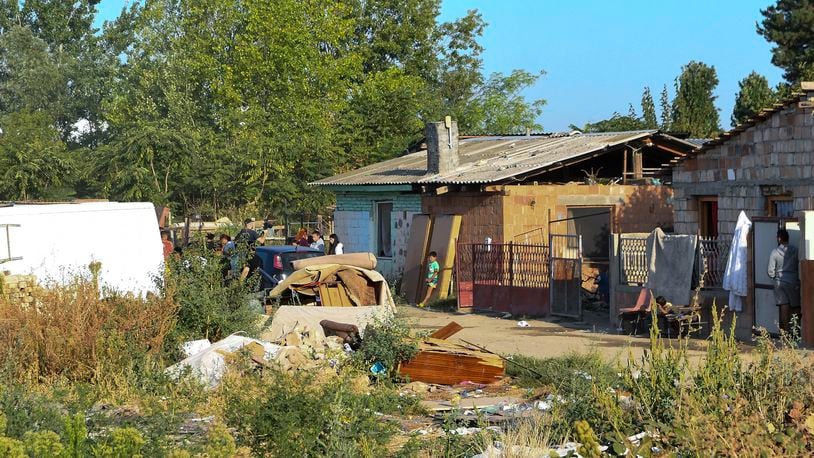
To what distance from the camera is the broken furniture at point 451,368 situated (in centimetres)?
1348

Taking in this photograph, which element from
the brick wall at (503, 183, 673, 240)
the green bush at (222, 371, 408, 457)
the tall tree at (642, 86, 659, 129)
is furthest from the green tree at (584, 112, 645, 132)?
the green bush at (222, 371, 408, 457)

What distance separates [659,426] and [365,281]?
11.0 meters

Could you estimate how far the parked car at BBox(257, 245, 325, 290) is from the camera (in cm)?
2180

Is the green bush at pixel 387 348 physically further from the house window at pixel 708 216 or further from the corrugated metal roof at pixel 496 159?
the corrugated metal roof at pixel 496 159

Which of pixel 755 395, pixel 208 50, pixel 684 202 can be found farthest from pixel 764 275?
pixel 208 50

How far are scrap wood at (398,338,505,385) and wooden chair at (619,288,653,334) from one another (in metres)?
5.11

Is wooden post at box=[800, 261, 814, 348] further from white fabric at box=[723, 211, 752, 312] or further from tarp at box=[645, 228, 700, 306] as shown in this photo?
tarp at box=[645, 228, 700, 306]

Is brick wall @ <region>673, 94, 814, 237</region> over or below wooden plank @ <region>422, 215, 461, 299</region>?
over

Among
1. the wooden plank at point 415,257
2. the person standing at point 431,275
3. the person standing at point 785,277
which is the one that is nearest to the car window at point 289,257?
the person standing at point 431,275

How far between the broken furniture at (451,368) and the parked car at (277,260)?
852 centimetres

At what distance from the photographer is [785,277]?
53.0ft

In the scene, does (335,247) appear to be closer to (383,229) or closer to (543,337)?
(383,229)

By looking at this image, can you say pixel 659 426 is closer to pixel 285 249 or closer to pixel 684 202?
pixel 684 202

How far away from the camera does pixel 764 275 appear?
54.7 ft
